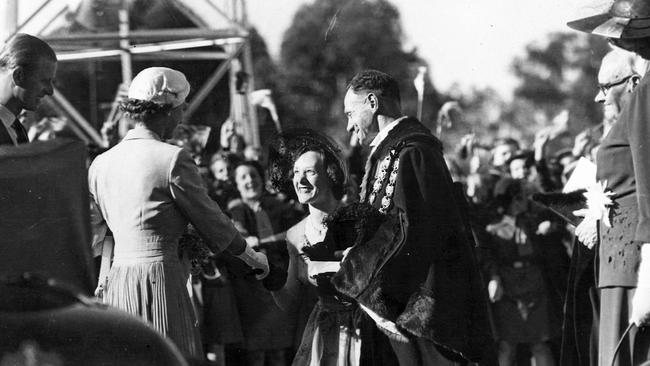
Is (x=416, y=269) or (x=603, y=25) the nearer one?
(x=603, y=25)

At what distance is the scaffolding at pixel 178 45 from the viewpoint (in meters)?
9.38

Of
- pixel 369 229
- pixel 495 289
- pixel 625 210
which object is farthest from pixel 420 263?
pixel 495 289

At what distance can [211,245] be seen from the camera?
5.17 m

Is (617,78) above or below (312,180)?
above

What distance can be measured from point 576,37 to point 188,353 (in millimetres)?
20419

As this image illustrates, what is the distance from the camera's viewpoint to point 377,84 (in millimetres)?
5742

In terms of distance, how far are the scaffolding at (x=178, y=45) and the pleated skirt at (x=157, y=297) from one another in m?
4.13

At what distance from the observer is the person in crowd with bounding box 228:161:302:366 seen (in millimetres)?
7957

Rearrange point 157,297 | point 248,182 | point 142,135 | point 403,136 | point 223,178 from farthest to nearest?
point 223,178 → point 248,182 → point 403,136 → point 142,135 → point 157,297

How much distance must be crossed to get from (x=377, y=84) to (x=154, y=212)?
131cm

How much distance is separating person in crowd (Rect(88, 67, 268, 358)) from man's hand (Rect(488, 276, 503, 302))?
4.02 m

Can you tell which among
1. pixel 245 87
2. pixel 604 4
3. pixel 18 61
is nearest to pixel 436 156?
pixel 604 4

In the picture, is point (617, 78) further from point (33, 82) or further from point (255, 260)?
point (33, 82)

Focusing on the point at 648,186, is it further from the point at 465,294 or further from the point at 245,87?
the point at 245,87
